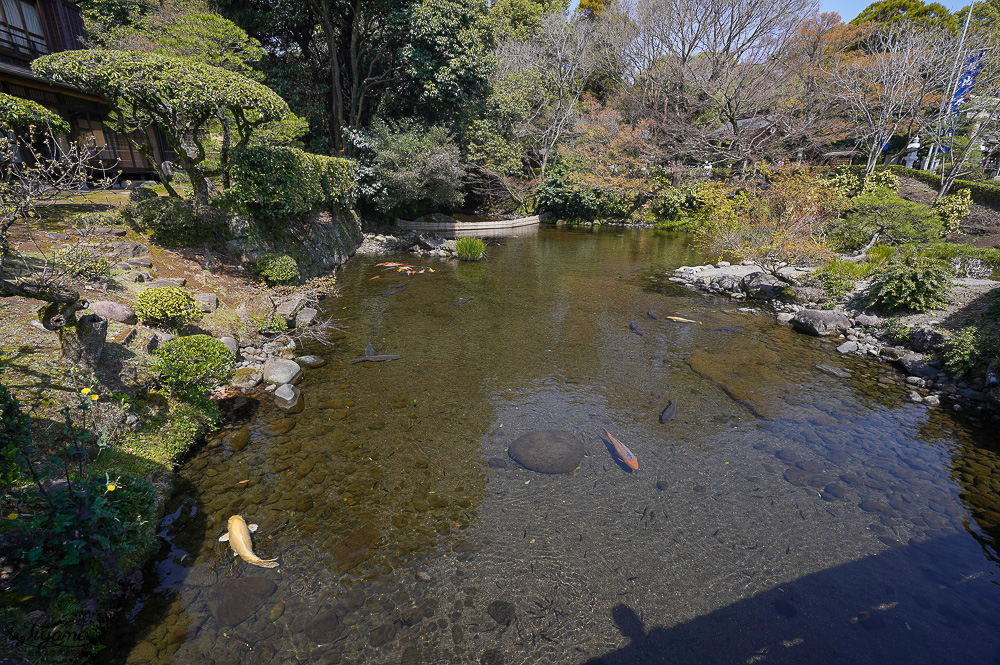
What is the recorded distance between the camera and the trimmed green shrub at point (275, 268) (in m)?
13.8

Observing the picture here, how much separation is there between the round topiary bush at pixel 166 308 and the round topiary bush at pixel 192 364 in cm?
129

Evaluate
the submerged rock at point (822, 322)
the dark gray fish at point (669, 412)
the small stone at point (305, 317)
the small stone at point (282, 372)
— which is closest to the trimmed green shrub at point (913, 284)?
the submerged rock at point (822, 322)

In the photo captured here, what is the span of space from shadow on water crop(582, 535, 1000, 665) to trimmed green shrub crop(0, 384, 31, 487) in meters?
6.18

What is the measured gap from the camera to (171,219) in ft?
42.7

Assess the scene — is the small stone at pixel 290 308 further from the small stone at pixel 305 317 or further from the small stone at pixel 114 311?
the small stone at pixel 114 311

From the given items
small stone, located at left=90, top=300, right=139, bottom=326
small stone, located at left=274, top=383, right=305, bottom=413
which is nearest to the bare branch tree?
small stone, located at left=274, top=383, right=305, bottom=413

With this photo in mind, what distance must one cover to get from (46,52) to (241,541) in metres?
29.8

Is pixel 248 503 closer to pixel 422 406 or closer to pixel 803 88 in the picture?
pixel 422 406

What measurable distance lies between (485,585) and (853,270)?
18.9m

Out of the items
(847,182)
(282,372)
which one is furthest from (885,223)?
(282,372)

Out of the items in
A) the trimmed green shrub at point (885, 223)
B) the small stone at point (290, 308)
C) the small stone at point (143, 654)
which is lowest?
Result: the small stone at point (143, 654)

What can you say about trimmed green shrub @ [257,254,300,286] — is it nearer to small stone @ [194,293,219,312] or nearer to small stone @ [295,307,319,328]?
small stone @ [295,307,319,328]

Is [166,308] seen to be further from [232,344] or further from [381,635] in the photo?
[381,635]

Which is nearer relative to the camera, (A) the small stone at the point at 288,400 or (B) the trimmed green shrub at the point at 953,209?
(A) the small stone at the point at 288,400
